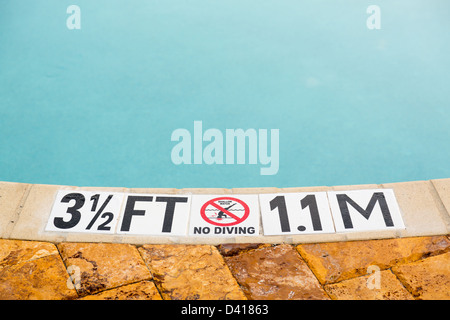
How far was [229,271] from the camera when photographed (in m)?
2.92

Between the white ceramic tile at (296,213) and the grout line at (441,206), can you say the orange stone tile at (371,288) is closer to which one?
the white ceramic tile at (296,213)

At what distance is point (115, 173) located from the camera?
13.5 feet

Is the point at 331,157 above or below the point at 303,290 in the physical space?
above

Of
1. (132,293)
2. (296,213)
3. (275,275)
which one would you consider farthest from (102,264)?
(296,213)

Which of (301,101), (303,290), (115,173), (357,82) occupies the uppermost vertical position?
(357,82)

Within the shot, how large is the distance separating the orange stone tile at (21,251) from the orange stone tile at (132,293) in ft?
1.71

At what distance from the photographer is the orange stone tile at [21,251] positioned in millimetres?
2959

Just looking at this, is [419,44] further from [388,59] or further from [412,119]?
[412,119]

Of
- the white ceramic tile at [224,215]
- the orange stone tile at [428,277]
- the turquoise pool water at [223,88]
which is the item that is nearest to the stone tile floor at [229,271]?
the orange stone tile at [428,277]

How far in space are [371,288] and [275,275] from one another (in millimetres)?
581

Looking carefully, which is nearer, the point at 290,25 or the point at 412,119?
the point at 412,119

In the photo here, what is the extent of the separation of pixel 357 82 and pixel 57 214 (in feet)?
11.2

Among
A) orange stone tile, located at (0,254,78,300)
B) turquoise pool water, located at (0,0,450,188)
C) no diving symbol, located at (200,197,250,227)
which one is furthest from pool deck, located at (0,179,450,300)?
turquoise pool water, located at (0,0,450,188)

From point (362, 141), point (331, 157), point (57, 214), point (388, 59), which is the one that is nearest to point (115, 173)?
point (57, 214)
